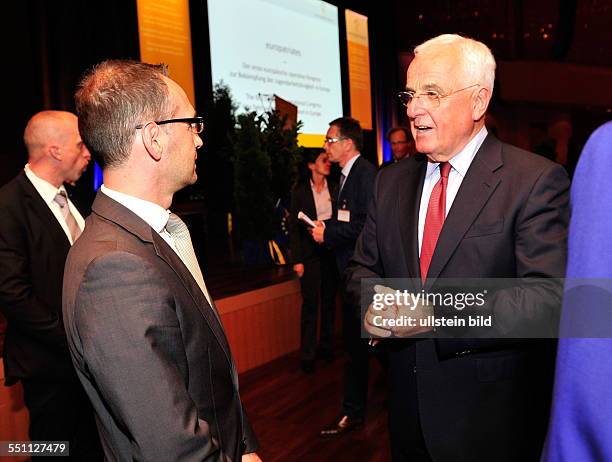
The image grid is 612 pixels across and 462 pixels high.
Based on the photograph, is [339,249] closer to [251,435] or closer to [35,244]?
[35,244]

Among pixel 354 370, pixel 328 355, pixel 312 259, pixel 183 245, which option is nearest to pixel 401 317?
pixel 183 245

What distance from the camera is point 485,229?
4.64 feet

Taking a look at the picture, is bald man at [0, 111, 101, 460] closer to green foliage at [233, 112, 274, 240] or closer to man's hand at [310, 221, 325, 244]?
man's hand at [310, 221, 325, 244]

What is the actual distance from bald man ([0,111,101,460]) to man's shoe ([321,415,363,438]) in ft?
4.53

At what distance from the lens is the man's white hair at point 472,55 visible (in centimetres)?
151

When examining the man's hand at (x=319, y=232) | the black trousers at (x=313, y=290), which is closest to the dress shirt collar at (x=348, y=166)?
the man's hand at (x=319, y=232)

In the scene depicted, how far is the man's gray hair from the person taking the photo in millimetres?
1121

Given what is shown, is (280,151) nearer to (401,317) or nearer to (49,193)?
(49,193)

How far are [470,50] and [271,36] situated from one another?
17.8 ft

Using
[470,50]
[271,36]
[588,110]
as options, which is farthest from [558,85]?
[470,50]

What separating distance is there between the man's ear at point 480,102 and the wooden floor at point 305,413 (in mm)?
→ 2051

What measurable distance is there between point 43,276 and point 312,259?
237cm

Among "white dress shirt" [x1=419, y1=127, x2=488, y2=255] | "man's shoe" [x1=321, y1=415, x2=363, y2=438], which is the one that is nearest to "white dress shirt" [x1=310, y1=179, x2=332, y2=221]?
"man's shoe" [x1=321, y1=415, x2=363, y2=438]

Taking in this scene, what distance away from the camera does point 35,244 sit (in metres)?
2.23
